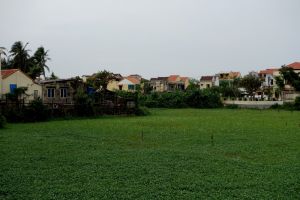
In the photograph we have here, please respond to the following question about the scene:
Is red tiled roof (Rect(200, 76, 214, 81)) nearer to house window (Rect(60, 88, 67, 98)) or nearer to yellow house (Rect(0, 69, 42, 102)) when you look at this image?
house window (Rect(60, 88, 67, 98))

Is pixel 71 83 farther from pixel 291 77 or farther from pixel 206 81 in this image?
pixel 206 81

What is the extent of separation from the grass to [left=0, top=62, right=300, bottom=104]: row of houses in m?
19.5

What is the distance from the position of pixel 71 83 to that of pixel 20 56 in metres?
14.2

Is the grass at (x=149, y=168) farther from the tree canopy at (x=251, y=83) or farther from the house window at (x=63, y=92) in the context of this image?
the tree canopy at (x=251, y=83)

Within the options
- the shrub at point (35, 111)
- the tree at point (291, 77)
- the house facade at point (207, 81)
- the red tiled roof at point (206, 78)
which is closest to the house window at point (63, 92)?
the shrub at point (35, 111)

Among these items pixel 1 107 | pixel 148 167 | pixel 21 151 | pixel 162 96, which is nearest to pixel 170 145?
pixel 148 167

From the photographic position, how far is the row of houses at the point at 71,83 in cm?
3597

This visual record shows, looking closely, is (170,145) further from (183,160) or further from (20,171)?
(20,171)

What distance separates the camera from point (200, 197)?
802 cm

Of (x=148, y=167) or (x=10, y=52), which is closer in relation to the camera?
(x=148, y=167)

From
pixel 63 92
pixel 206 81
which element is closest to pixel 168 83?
pixel 206 81

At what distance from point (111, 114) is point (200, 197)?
1073 inches

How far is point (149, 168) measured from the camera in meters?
10.7

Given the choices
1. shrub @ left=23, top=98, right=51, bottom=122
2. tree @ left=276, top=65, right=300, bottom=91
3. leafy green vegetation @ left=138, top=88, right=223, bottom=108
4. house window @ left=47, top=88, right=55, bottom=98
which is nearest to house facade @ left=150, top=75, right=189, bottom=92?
leafy green vegetation @ left=138, top=88, right=223, bottom=108
